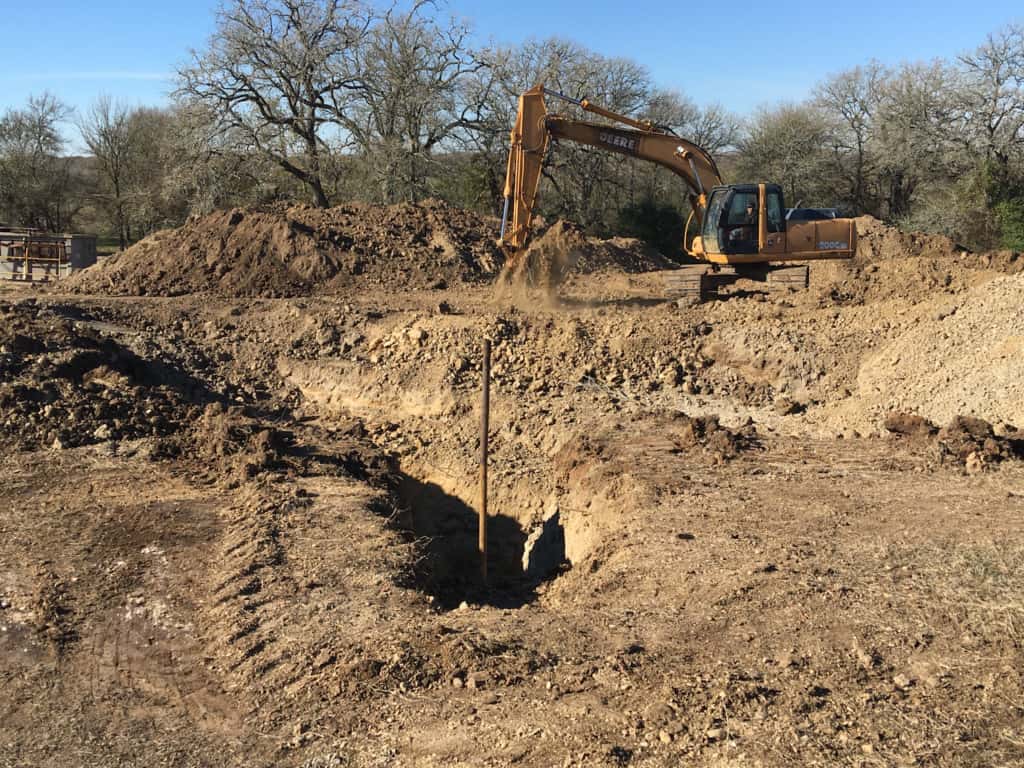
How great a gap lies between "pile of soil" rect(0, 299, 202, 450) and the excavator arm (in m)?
5.51

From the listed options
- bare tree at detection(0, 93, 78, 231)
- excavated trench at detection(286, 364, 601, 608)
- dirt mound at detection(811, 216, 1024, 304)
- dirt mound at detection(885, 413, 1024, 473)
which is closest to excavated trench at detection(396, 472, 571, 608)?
excavated trench at detection(286, 364, 601, 608)

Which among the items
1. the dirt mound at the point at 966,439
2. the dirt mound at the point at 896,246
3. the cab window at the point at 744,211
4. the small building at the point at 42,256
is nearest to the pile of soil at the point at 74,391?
the dirt mound at the point at 966,439

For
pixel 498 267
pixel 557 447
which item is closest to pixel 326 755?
pixel 557 447

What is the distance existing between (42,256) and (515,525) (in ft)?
54.6

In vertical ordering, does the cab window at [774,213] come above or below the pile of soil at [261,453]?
above

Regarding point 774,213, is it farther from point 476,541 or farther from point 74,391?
point 74,391

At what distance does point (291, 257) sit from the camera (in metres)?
18.0

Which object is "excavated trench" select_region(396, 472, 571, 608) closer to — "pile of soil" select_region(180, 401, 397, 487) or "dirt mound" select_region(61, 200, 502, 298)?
"pile of soil" select_region(180, 401, 397, 487)

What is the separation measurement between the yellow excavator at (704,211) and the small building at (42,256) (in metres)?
11.8

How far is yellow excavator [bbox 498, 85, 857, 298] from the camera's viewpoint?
567 inches

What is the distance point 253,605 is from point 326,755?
2.02m

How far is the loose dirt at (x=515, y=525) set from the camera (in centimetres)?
542

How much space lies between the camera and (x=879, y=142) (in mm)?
32344

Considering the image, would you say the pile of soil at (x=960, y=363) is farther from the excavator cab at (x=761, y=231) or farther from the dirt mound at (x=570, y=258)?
the dirt mound at (x=570, y=258)
